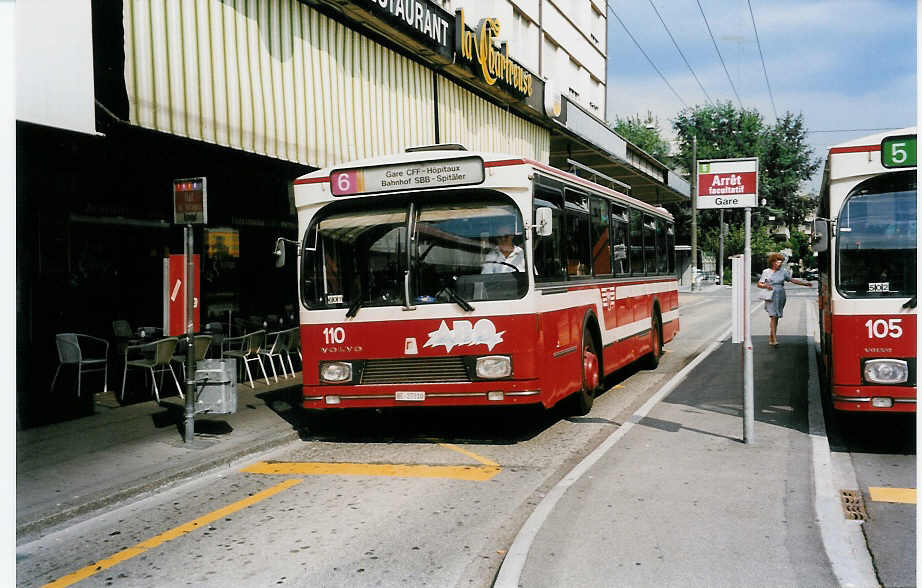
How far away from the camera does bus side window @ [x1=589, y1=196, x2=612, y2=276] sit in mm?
10781

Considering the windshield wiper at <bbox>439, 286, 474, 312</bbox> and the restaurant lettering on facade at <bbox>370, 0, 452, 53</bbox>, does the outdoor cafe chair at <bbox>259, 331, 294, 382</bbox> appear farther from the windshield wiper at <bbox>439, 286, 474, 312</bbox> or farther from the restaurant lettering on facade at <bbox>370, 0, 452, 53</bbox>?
the windshield wiper at <bbox>439, 286, 474, 312</bbox>

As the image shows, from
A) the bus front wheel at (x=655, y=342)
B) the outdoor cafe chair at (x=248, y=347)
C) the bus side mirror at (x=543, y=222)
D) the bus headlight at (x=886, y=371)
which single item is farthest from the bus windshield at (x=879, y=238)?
the outdoor cafe chair at (x=248, y=347)

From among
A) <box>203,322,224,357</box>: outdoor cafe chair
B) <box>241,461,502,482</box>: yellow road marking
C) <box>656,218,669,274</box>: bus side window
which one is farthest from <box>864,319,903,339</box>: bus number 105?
<box>203,322,224,357</box>: outdoor cafe chair

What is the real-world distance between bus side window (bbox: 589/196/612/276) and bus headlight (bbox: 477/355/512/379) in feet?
9.64

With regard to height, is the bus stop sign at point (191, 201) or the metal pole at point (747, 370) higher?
the bus stop sign at point (191, 201)

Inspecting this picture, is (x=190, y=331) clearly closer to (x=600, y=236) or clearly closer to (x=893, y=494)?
(x=600, y=236)

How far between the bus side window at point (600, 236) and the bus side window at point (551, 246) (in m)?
1.52

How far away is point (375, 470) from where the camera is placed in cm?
763

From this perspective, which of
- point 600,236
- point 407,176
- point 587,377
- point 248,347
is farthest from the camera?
point 248,347

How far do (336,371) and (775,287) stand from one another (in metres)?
12.1

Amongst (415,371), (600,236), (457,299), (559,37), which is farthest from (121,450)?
(559,37)

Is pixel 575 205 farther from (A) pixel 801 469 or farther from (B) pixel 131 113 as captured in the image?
(B) pixel 131 113

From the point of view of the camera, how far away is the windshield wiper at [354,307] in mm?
8430

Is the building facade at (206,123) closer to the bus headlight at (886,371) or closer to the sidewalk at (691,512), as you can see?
the sidewalk at (691,512)
